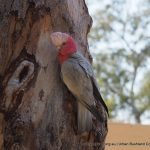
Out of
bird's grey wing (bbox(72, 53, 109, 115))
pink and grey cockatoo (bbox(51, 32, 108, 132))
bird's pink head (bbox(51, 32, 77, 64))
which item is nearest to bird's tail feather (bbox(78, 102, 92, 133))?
pink and grey cockatoo (bbox(51, 32, 108, 132))

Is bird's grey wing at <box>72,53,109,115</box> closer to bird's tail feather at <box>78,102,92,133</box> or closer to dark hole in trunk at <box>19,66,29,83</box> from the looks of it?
bird's tail feather at <box>78,102,92,133</box>

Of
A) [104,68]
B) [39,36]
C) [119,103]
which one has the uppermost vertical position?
[104,68]

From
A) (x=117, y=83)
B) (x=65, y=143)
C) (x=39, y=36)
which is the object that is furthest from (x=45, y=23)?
(x=117, y=83)

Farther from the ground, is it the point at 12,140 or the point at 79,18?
the point at 79,18

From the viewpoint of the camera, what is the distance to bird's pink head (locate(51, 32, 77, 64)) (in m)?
2.65

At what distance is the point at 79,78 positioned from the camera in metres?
2.58

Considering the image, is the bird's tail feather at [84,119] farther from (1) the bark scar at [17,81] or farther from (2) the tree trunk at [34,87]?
(1) the bark scar at [17,81]

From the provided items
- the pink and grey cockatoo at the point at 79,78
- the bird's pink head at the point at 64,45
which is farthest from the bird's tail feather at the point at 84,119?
the bird's pink head at the point at 64,45

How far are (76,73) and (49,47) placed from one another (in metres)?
0.29

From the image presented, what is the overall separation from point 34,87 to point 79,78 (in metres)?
0.26

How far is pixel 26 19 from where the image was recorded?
275cm

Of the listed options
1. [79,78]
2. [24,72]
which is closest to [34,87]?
[24,72]

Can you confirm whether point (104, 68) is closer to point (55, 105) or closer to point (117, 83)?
point (117, 83)

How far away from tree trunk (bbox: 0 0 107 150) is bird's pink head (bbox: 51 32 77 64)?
103mm
